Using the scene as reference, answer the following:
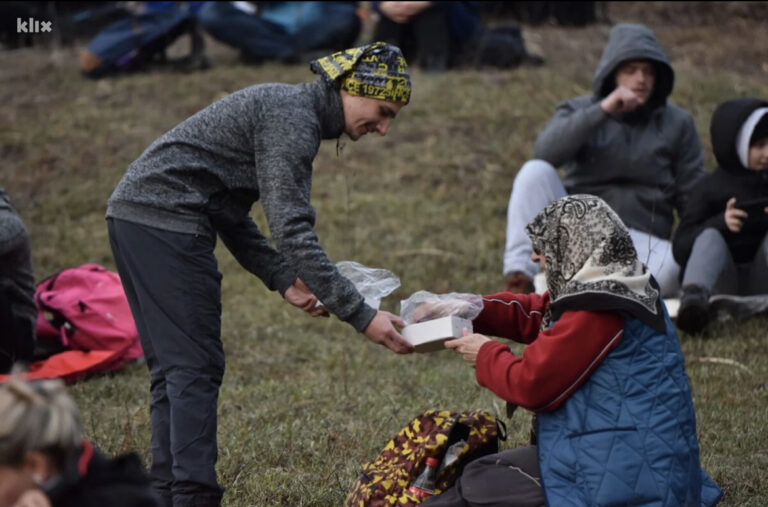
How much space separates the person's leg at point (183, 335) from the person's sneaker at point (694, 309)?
2.96 metres

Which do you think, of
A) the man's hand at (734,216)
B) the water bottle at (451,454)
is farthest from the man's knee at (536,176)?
the water bottle at (451,454)

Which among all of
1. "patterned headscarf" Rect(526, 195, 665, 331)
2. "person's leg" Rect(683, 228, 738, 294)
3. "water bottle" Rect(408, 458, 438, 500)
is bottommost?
"water bottle" Rect(408, 458, 438, 500)

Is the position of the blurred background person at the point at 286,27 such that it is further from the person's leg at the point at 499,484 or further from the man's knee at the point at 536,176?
the person's leg at the point at 499,484

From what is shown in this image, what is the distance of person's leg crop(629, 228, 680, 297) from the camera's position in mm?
6035

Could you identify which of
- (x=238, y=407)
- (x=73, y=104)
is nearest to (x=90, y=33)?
(x=73, y=104)

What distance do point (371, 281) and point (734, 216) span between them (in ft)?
8.67

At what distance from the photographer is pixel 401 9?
32.5 ft

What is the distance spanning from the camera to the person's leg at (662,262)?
6.04 m

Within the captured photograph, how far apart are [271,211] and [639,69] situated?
3.56 meters

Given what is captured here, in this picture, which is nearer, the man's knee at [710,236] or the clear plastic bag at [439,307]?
the clear plastic bag at [439,307]

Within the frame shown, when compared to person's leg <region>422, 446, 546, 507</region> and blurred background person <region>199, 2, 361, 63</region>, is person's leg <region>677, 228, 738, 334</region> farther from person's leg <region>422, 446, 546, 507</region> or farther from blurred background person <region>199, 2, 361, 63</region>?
blurred background person <region>199, 2, 361, 63</region>

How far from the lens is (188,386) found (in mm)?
3340

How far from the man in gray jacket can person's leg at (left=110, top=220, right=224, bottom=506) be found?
3108mm

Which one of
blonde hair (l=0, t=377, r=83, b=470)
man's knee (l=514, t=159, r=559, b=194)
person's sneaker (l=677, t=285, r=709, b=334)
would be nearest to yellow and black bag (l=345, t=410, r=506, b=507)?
blonde hair (l=0, t=377, r=83, b=470)
